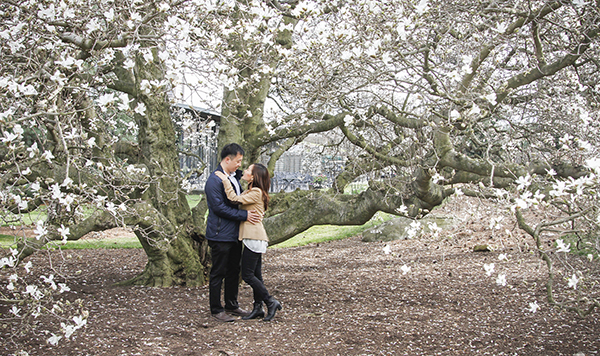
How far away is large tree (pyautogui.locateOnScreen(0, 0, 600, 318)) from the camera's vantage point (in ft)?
11.4

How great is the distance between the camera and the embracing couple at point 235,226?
460cm

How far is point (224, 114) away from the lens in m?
6.39

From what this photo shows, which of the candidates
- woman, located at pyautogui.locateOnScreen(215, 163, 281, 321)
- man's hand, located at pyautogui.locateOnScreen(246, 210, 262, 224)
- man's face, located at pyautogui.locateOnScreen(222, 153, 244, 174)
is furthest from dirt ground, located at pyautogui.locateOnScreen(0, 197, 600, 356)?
man's face, located at pyautogui.locateOnScreen(222, 153, 244, 174)

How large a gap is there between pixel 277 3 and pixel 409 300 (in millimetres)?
4089

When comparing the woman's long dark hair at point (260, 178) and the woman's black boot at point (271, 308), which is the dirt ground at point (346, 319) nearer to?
the woman's black boot at point (271, 308)

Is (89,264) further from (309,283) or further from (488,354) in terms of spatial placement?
(488,354)

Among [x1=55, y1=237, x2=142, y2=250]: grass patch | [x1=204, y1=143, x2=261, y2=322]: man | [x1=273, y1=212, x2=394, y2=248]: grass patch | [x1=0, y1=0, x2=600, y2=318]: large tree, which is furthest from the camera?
[x1=273, y1=212, x2=394, y2=248]: grass patch

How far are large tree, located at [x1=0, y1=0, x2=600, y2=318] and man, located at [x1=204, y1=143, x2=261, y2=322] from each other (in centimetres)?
56

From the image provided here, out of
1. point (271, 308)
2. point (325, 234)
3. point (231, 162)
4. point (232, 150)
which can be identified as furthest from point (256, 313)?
point (325, 234)

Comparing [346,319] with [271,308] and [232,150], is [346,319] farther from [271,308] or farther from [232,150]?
[232,150]

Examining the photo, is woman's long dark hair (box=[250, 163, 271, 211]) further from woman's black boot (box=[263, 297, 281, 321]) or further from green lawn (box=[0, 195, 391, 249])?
green lawn (box=[0, 195, 391, 249])

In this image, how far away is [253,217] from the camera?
4.63 meters

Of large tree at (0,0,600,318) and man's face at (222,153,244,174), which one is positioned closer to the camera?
large tree at (0,0,600,318)

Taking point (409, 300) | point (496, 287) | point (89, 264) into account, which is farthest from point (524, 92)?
point (89, 264)
